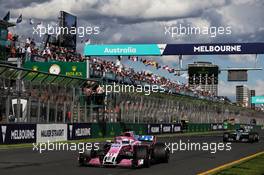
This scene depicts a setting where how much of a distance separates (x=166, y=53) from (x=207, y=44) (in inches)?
116

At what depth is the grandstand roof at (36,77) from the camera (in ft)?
84.7

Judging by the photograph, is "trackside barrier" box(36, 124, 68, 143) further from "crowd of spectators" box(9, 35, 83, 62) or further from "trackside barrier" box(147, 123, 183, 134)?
"trackside barrier" box(147, 123, 183, 134)

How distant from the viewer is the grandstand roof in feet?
84.7

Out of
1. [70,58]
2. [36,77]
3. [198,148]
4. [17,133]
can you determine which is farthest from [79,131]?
[70,58]

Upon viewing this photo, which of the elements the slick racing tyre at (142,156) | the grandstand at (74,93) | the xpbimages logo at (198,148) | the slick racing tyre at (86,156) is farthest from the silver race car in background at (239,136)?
the slick racing tyre at (86,156)

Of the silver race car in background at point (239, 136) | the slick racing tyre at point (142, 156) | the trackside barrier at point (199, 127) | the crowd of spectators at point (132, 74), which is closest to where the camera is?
the slick racing tyre at point (142, 156)

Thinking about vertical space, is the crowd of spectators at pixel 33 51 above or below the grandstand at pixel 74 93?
above

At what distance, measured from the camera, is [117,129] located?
1510 inches

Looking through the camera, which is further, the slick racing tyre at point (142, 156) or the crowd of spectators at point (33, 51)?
the crowd of spectators at point (33, 51)

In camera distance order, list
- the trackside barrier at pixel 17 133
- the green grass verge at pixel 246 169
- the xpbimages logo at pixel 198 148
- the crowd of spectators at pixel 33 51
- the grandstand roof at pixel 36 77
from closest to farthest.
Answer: the green grass verge at pixel 246 169, the xpbimages logo at pixel 198 148, the trackside barrier at pixel 17 133, the grandstand roof at pixel 36 77, the crowd of spectators at pixel 33 51

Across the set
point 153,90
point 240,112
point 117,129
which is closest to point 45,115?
point 117,129

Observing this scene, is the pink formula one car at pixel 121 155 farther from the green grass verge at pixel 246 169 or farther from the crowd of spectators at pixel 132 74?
the crowd of spectators at pixel 132 74

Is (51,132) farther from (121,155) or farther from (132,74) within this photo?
(132,74)

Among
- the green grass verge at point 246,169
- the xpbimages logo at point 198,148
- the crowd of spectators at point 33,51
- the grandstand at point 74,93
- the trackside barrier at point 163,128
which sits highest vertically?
the crowd of spectators at point 33,51
